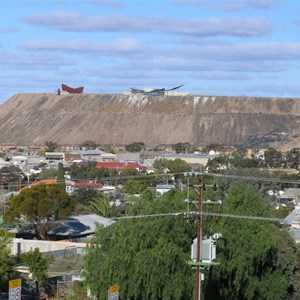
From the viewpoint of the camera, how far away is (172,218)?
1492 inches

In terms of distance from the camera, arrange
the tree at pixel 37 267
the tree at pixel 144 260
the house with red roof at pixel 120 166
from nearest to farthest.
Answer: the tree at pixel 144 260 < the tree at pixel 37 267 < the house with red roof at pixel 120 166

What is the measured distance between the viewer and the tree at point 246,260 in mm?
38125

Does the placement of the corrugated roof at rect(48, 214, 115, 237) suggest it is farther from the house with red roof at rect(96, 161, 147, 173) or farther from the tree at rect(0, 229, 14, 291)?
the house with red roof at rect(96, 161, 147, 173)

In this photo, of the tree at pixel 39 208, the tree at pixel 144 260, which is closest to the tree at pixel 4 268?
the tree at pixel 144 260

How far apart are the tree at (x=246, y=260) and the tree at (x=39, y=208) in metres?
18.0

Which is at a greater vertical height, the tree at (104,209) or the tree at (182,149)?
the tree at (182,149)

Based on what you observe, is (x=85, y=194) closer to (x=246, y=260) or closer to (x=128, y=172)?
(x=128, y=172)

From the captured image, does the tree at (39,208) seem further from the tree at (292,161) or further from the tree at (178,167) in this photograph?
the tree at (292,161)

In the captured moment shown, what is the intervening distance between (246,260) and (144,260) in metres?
4.45

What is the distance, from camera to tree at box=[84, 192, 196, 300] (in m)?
36.3

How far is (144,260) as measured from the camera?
36469 mm

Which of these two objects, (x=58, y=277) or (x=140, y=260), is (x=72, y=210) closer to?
(x=58, y=277)

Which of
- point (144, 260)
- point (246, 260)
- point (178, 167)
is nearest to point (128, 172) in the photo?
point (178, 167)

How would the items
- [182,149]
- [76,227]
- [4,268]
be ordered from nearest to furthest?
[4,268]
[76,227]
[182,149]
